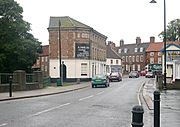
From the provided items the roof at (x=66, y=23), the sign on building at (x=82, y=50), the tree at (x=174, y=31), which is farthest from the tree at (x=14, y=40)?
the tree at (x=174, y=31)

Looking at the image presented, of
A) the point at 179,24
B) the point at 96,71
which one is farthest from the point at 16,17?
the point at 179,24

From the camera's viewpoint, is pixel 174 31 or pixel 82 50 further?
pixel 174 31

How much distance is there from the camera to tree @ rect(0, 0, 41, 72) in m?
50.1

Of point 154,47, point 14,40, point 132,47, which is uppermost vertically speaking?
point 132,47

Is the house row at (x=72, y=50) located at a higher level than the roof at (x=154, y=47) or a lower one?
lower

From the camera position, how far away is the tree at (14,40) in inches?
1971

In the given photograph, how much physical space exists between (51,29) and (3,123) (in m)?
59.7

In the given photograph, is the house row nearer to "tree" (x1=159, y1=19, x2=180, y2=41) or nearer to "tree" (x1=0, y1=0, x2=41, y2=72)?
"tree" (x1=0, y1=0, x2=41, y2=72)

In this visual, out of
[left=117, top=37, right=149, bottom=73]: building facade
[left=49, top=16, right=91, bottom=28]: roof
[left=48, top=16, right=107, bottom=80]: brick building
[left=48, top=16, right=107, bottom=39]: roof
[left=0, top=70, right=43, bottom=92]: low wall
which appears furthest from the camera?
[left=117, top=37, right=149, bottom=73]: building facade

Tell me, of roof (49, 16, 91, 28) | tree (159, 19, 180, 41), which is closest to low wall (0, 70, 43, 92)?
roof (49, 16, 91, 28)

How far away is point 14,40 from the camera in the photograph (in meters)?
51.3

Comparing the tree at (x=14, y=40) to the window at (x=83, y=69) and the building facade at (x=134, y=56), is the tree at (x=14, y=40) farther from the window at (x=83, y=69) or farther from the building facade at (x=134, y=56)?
the building facade at (x=134, y=56)

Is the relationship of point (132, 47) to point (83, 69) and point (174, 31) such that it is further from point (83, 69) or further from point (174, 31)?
point (83, 69)

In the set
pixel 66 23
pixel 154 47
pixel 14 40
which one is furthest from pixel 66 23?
pixel 154 47
